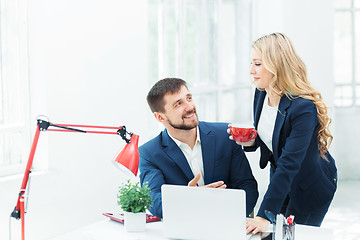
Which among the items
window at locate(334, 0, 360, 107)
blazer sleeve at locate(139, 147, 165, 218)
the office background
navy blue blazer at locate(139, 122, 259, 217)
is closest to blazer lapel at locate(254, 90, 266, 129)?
navy blue blazer at locate(139, 122, 259, 217)

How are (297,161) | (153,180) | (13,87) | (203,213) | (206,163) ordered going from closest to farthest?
(203,213), (297,161), (153,180), (206,163), (13,87)

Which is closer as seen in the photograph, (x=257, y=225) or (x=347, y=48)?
(x=257, y=225)

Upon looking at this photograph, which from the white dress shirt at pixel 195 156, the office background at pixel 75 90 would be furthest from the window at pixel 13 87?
the white dress shirt at pixel 195 156

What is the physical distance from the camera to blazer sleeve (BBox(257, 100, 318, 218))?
242cm

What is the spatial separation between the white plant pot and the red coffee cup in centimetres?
58

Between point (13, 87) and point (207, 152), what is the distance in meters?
1.54

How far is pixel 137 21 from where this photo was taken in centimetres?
417

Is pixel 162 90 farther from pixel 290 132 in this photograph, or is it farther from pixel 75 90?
pixel 75 90

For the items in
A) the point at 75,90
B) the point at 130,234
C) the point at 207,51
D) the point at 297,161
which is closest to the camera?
the point at 130,234

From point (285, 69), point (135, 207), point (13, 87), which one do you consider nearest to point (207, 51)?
point (13, 87)

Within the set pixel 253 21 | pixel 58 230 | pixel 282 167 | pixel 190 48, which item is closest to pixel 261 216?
pixel 282 167

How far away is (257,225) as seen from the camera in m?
2.24

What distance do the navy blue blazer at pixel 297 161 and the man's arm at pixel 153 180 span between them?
452 millimetres

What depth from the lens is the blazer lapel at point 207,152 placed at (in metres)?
2.68
